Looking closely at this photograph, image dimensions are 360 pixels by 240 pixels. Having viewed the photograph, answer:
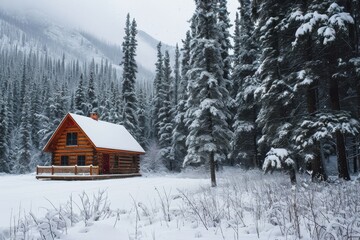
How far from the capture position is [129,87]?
1639 inches

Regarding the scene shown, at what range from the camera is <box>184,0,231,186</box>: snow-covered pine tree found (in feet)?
56.1

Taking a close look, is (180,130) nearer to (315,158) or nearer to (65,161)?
(65,161)

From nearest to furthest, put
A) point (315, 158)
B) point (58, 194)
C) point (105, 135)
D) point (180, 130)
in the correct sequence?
point (315, 158) < point (58, 194) < point (105, 135) < point (180, 130)

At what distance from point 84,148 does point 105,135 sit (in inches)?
113

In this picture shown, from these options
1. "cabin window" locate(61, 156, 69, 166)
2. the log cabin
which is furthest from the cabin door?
"cabin window" locate(61, 156, 69, 166)

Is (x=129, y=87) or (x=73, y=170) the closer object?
(x=73, y=170)

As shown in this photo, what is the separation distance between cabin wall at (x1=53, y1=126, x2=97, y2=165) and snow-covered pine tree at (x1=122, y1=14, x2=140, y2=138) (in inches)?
493

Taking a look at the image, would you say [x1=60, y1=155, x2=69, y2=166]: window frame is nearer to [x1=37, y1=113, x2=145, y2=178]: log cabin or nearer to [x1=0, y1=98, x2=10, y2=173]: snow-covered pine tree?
[x1=37, y1=113, x2=145, y2=178]: log cabin

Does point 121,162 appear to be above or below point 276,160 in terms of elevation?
below

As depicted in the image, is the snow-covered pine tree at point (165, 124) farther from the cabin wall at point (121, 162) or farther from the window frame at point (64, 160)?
the window frame at point (64, 160)

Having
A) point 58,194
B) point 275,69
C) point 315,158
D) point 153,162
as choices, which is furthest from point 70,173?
point 315,158

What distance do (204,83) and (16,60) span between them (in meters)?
197

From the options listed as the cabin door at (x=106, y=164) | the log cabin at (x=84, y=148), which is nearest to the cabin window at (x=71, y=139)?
the log cabin at (x=84, y=148)

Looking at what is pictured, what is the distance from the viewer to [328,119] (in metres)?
10.8
